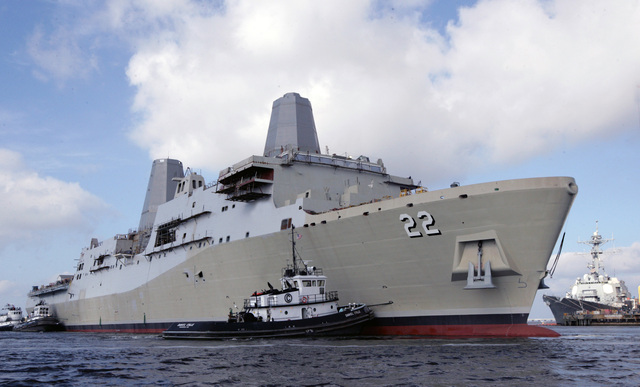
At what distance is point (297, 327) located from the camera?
23.4 meters

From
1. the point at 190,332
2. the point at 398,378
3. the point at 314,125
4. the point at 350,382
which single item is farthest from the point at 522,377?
the point at 314,125

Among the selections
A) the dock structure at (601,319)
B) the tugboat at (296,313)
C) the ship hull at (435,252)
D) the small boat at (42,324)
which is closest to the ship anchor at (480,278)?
the ship hull at (435,252)

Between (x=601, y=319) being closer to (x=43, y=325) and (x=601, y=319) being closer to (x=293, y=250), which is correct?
(x=293, y=250)

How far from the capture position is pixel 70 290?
53062 mm

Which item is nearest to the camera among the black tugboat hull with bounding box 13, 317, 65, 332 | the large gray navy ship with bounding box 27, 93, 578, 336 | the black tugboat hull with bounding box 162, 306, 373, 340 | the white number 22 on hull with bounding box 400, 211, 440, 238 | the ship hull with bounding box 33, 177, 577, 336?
the ship hull with bounding box 33, 177, 577, 336

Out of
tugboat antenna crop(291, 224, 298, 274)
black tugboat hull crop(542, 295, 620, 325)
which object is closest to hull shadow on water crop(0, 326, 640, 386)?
tugboat antenna crop(291, 224, 298, 274)

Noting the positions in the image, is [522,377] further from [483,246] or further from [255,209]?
[255,209]

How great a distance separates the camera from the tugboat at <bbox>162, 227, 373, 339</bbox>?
23.1m

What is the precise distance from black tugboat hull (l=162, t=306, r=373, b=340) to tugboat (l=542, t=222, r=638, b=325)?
2045 inches

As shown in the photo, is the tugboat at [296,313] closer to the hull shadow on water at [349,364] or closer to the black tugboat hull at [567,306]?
the hull shadow on water at [349,364]

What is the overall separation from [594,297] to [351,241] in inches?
2359

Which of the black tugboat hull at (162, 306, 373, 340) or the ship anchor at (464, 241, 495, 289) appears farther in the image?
the black tugboat hull at (162, 306, 373, 340)

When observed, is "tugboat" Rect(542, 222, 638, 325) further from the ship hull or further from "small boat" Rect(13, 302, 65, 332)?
"small boat" Rect(13, 302, 65, 332)

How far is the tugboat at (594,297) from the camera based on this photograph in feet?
219
